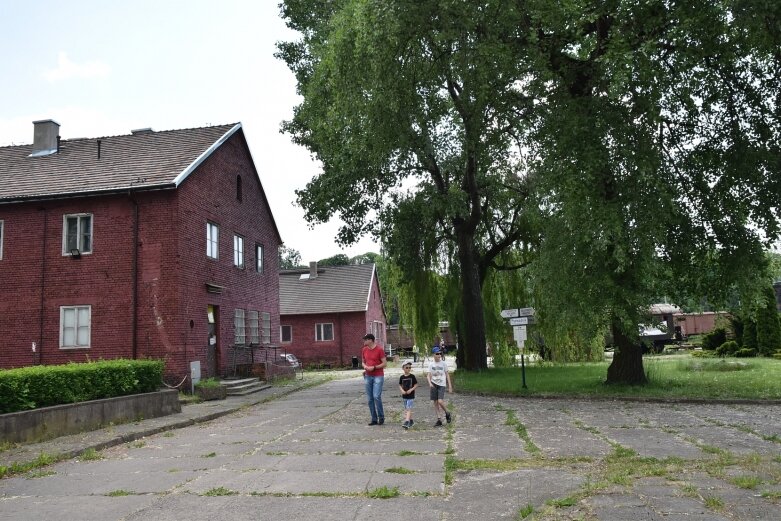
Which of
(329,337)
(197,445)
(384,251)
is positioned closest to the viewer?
(197,445)

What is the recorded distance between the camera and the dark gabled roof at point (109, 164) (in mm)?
19469

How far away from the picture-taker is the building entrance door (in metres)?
21.0

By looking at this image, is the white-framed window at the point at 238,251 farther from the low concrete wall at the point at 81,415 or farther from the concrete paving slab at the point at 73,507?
the concrete paving slab at the point at 73,507

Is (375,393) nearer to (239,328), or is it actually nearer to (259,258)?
(239,328)

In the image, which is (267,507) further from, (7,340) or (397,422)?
(7,340)

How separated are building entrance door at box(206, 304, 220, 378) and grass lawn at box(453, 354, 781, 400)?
7945mm

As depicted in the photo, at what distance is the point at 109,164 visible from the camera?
21.3m

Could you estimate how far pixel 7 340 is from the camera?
19.7 metres

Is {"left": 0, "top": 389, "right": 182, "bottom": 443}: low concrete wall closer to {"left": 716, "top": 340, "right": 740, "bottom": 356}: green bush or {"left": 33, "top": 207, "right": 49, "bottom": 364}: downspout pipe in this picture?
{"left": 33, "top": 207, "right": 49, "bottom": 364}: downspout pipe

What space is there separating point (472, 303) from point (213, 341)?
31.2 ft

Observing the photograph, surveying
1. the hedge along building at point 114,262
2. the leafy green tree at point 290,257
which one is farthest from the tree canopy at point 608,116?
the leafy green tree at point 290,257

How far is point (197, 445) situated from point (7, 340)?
1265cm

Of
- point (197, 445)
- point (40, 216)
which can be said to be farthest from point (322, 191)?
point (197, 445)

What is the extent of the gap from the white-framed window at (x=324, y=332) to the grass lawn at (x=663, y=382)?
57.7 feet
